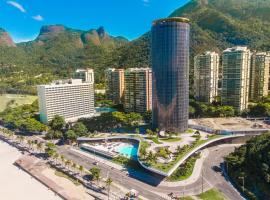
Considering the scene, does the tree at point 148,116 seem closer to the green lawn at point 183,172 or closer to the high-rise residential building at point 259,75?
the green lawn at point 183,172

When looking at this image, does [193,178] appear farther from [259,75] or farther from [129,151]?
[259,75]

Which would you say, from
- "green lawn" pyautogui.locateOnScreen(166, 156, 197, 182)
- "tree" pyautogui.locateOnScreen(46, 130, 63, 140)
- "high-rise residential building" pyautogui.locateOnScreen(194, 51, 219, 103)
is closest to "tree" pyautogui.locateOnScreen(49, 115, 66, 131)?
"tree" pyautogui.locateOnScreen(46, 130, 63, 140)

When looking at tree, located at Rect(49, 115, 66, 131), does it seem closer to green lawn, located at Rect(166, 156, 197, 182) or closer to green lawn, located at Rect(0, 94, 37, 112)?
green lawn, located at Rect(166, 156, 197, 182)

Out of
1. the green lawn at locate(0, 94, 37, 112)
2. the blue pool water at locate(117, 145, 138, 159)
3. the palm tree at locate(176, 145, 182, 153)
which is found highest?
the green lawn at locate(0, 94, 37, 112)

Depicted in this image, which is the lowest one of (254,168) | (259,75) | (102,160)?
(102,160)

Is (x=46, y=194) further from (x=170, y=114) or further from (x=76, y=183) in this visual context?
(x=170, y=114)

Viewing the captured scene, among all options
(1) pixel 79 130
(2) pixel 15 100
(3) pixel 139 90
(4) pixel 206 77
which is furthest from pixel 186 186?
(2) pixel 15 100

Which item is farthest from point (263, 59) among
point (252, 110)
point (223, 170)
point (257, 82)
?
point (223, 170)
